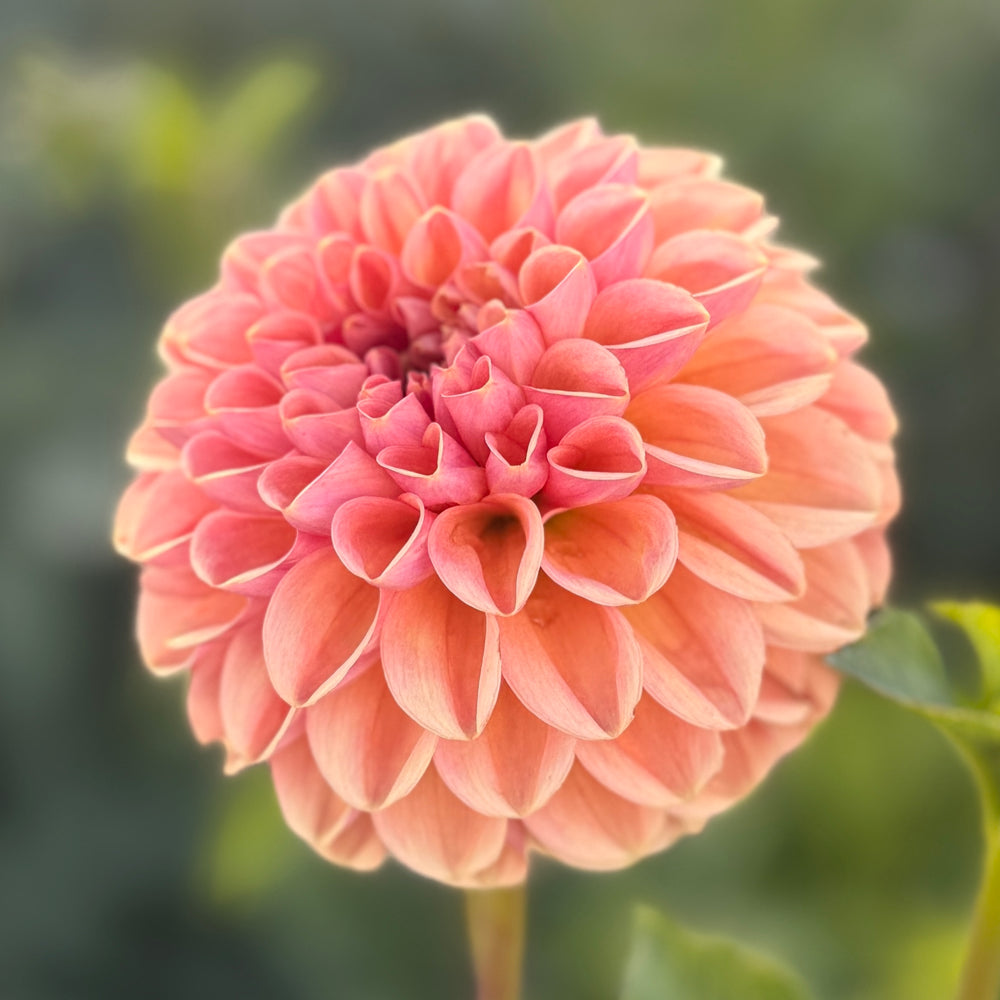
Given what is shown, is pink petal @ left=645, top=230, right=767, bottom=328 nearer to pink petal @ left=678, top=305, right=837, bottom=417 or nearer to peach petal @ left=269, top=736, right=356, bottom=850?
pink petal @ left=678, top=305, right=837, bottom=417

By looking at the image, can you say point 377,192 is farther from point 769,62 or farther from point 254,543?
point 769,62

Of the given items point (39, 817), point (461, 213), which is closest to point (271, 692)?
point (461, 213)

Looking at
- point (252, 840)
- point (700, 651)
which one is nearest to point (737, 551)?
point (700, 651)

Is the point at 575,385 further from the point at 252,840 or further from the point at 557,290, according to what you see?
the point at 252,840

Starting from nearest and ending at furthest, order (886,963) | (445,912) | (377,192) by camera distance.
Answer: (377,192), (886,963), (445,912)

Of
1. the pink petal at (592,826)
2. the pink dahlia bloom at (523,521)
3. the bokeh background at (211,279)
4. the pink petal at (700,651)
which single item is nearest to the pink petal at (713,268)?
the pink dahlia bloom at (523,521)
